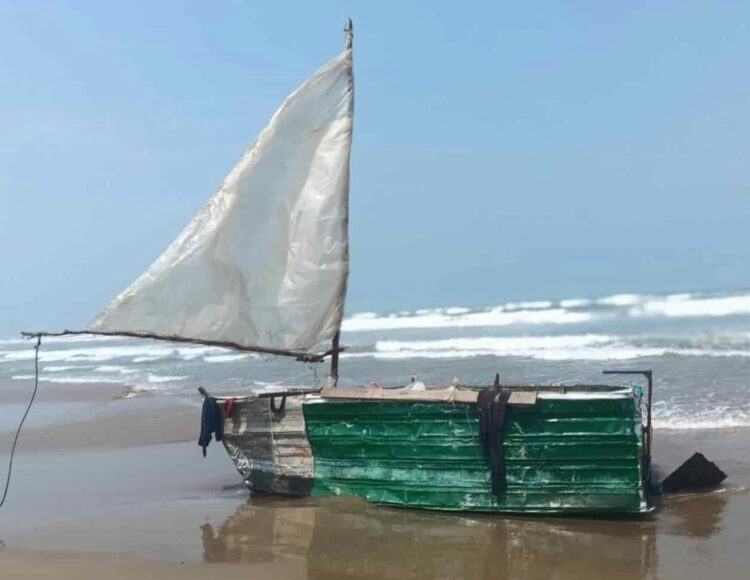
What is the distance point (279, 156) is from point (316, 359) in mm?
2240

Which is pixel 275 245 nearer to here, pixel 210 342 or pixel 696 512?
pixel 210 342

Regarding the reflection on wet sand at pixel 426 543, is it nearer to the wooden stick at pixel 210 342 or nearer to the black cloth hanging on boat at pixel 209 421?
the black cloth hanging on boat at pixel 209 421

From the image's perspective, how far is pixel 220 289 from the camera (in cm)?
831

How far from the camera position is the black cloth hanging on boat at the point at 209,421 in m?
8.89

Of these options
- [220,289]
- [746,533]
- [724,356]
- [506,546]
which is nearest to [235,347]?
[220,289]

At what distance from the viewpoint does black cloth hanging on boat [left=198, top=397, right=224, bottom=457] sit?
8891mm

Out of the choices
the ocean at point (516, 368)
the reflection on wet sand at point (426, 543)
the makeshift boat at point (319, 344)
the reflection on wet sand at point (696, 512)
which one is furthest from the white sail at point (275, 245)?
the reflection on wet sand at point (696, 512)

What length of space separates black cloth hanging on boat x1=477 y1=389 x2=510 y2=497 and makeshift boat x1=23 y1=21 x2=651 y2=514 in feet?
0.04

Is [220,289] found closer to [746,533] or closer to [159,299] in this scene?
[159,299]

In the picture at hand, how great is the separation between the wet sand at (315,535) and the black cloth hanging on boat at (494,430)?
419mm

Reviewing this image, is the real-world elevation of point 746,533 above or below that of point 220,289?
below

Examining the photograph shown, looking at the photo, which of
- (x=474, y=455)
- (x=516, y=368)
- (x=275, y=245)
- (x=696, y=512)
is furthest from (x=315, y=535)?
(x=516, y=368)

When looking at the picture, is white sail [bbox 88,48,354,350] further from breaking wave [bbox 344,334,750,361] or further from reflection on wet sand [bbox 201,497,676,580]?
breaking wave [bbox 344,334,750,361]

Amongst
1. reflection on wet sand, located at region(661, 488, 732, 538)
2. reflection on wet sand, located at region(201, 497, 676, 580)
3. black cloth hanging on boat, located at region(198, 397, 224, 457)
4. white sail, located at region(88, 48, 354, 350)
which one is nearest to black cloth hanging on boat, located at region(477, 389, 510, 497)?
reflection on wet sand, located at region(201, 497, 676, 580)
